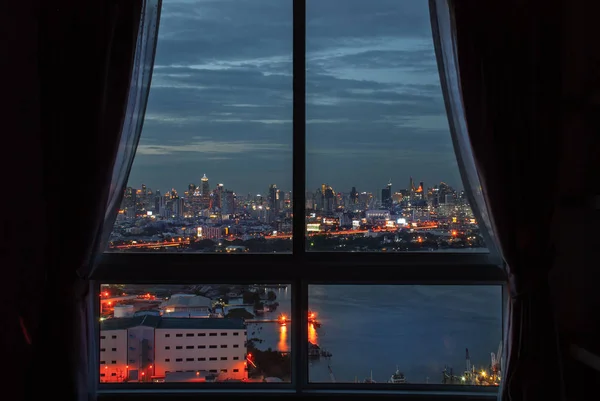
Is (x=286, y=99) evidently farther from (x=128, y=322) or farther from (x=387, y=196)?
(x=128, y=322)

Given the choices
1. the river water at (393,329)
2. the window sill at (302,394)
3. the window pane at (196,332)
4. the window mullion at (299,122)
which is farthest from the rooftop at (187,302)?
the window mullion at (299,122)

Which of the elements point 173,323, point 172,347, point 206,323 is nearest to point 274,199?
point 206,323

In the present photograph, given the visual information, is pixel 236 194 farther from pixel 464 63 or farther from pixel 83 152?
pixel 464 63

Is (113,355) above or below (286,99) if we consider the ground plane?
below

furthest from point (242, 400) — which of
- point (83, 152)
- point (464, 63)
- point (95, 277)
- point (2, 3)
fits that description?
point (2, 3)

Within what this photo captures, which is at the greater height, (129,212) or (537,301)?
(129,212)

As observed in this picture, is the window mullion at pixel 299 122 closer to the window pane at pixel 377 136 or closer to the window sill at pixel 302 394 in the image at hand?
the window pane at pixel 377 136

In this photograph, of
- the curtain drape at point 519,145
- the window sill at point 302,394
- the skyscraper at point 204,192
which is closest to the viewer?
the curtain drape at point 519,145

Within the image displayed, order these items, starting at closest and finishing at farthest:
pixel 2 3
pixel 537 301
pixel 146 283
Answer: pixel 537 301, pixel 2 3, pixel 146 283
